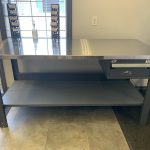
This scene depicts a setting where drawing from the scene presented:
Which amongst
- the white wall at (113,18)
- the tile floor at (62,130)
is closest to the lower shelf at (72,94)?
the tile floor at (62,130)

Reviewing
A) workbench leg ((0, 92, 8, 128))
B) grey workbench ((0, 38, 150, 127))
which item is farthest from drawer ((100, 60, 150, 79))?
workbench leg ((0, 92, 8, 128))

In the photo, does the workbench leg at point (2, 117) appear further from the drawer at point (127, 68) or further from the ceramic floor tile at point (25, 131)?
the drawer at point (127, 68)

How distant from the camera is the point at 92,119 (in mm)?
1862

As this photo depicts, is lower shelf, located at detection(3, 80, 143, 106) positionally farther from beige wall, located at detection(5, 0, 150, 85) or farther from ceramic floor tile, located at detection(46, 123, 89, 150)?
beige wall, located at detection(5, 0, 150, 85)

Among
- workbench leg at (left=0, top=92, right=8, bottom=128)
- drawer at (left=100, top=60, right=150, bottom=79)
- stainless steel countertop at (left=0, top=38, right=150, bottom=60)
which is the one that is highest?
stainless steel countertop at (left=0, top=38, right=150, bottom=60)

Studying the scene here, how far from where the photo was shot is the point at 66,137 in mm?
1612

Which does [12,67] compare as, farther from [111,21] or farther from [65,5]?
[111,21]

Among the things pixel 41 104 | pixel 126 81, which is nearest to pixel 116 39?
pixel 126 81

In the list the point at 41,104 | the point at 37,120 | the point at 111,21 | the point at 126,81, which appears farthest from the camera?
the point at 126,81

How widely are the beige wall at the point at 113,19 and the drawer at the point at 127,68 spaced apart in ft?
2.31

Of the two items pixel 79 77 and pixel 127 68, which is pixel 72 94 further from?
pixel 127 68

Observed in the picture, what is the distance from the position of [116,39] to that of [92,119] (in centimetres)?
103

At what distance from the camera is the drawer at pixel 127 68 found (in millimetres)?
1478

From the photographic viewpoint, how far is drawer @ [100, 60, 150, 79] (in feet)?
4.85
